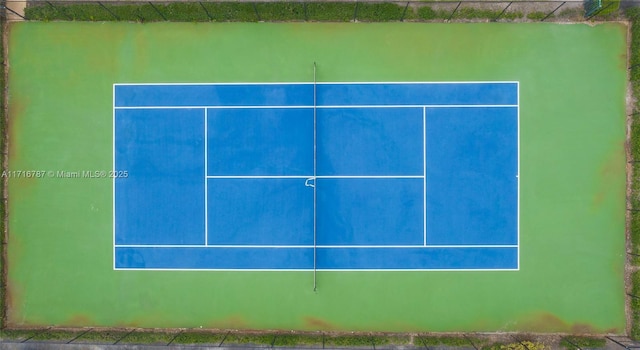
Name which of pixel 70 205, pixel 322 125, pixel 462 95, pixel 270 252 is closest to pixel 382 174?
pixel 322 125

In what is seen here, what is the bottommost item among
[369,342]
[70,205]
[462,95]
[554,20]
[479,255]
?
[369,342]

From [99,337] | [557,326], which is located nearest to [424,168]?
[557,326]

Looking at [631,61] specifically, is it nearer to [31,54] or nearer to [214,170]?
[214,170]

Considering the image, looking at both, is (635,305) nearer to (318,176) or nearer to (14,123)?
(318,176)

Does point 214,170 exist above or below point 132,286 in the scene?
above

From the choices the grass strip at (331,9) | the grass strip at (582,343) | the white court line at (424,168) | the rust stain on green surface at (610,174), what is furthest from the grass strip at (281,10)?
the grass strip at (582,343)

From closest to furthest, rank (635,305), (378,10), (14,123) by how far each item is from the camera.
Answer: (635,305) < (378,10) < (14,123)

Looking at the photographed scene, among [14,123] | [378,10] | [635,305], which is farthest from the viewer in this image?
[14,123]
